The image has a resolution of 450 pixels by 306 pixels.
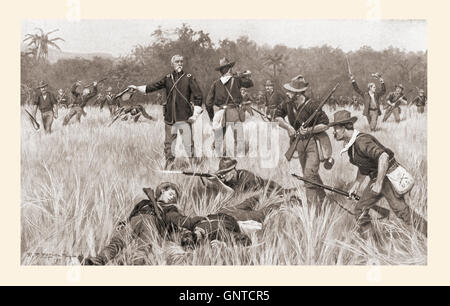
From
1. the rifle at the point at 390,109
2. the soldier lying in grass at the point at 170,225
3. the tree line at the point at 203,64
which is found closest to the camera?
the soldier lying in grass at the point at 170,225

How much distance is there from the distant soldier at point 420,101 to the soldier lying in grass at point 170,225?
7.08 ft

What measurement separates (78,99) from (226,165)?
1896 mm

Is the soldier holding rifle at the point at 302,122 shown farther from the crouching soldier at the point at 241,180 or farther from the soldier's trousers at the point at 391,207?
the soldier's trousers at the point at 391,207

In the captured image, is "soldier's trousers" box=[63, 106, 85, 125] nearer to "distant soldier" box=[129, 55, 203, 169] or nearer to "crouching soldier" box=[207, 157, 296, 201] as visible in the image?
"distant soldier" box=[129, 55, 203, 169]

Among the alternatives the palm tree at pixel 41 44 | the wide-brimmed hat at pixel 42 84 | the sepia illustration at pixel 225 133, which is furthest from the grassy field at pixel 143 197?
the palm tree at pixel 41 44

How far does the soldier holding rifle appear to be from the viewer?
7.12m

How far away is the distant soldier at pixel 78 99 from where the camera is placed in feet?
23.6

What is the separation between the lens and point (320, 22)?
283 inches

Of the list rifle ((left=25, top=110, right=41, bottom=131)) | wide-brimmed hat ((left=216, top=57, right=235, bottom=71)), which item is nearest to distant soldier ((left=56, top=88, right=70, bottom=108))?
rifle ((left=25, top=110, right=41, bottom=131))

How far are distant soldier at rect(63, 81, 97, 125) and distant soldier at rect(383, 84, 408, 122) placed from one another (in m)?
Result: 3.44

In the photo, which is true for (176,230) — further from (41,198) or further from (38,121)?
(38,121)

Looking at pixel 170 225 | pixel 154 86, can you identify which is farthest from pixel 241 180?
pixel 154 86

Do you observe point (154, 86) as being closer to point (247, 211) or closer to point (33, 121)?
point (33, 121)

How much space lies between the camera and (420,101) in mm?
7293
